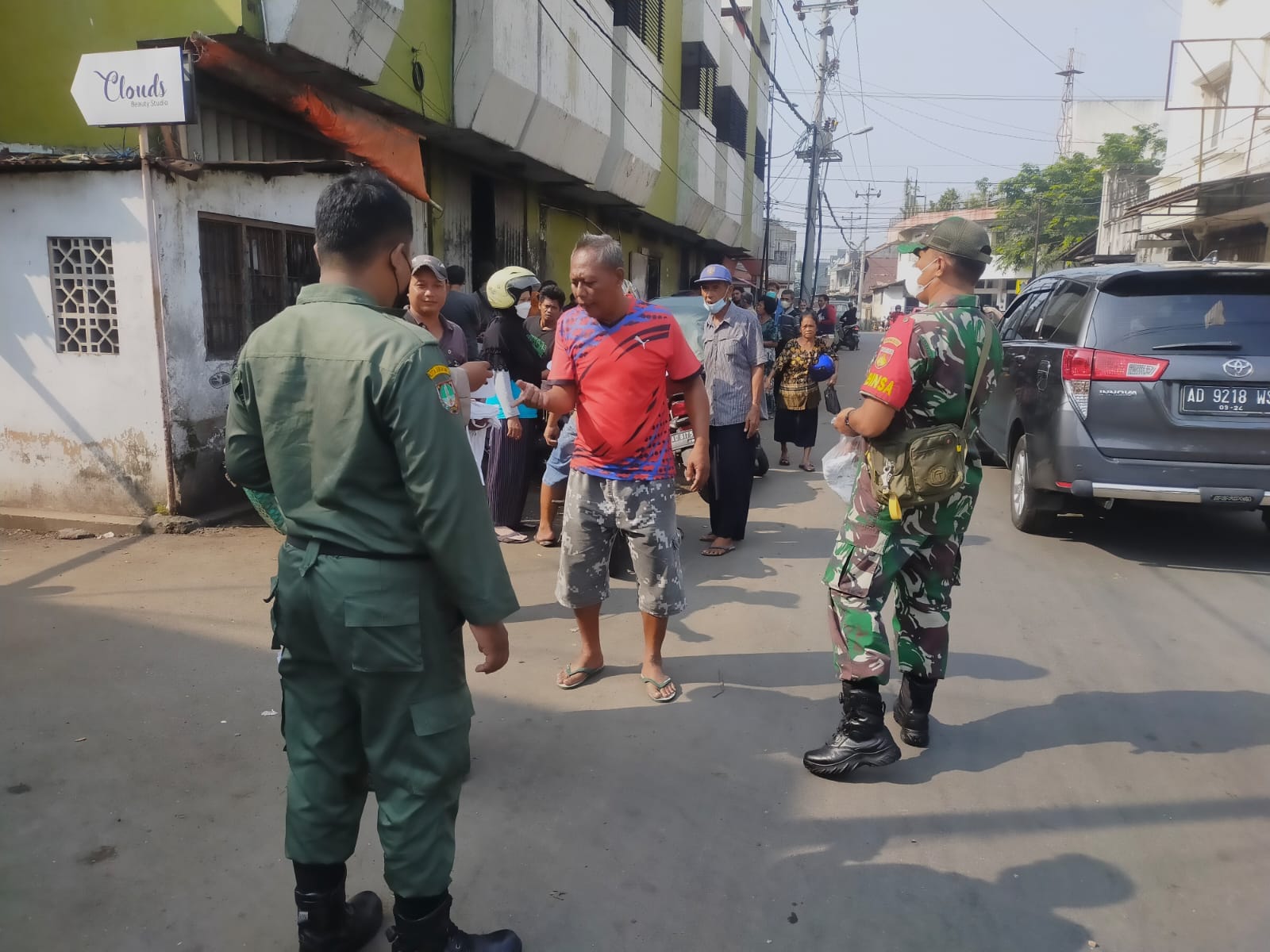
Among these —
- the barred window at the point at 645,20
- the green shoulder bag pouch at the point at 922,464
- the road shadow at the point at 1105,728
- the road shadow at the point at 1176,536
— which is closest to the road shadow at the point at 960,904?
the road shadow at the point at 1105,728

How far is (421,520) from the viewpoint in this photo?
6.46ft

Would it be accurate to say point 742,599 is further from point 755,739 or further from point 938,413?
point 938,413

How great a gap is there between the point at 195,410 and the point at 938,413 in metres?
5.20

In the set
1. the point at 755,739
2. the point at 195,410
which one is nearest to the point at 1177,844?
the point at 755,739

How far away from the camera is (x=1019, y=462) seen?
688 cm

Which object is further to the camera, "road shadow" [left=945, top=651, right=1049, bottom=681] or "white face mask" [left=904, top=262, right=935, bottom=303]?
"road shadow" [left=945, top=651, right=1049, bottom=681]

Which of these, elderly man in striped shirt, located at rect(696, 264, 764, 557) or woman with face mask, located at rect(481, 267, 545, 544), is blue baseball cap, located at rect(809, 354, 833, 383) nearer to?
elderly man in striped shirt, located at rect(696, 264, 764, 557)

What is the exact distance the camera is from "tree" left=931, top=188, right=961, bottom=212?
205 ft

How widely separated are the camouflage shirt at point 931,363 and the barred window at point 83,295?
529 centimetres

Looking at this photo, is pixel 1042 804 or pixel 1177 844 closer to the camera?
pixel 1177 844

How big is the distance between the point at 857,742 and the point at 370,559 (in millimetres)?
1956

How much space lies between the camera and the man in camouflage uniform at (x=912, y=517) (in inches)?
122

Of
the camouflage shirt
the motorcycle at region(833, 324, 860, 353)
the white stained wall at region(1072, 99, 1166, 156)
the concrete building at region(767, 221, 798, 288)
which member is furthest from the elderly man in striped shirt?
the concrete building at region(767, 221, 798, 288)

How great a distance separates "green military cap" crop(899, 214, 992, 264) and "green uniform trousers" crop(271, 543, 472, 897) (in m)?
2.10
